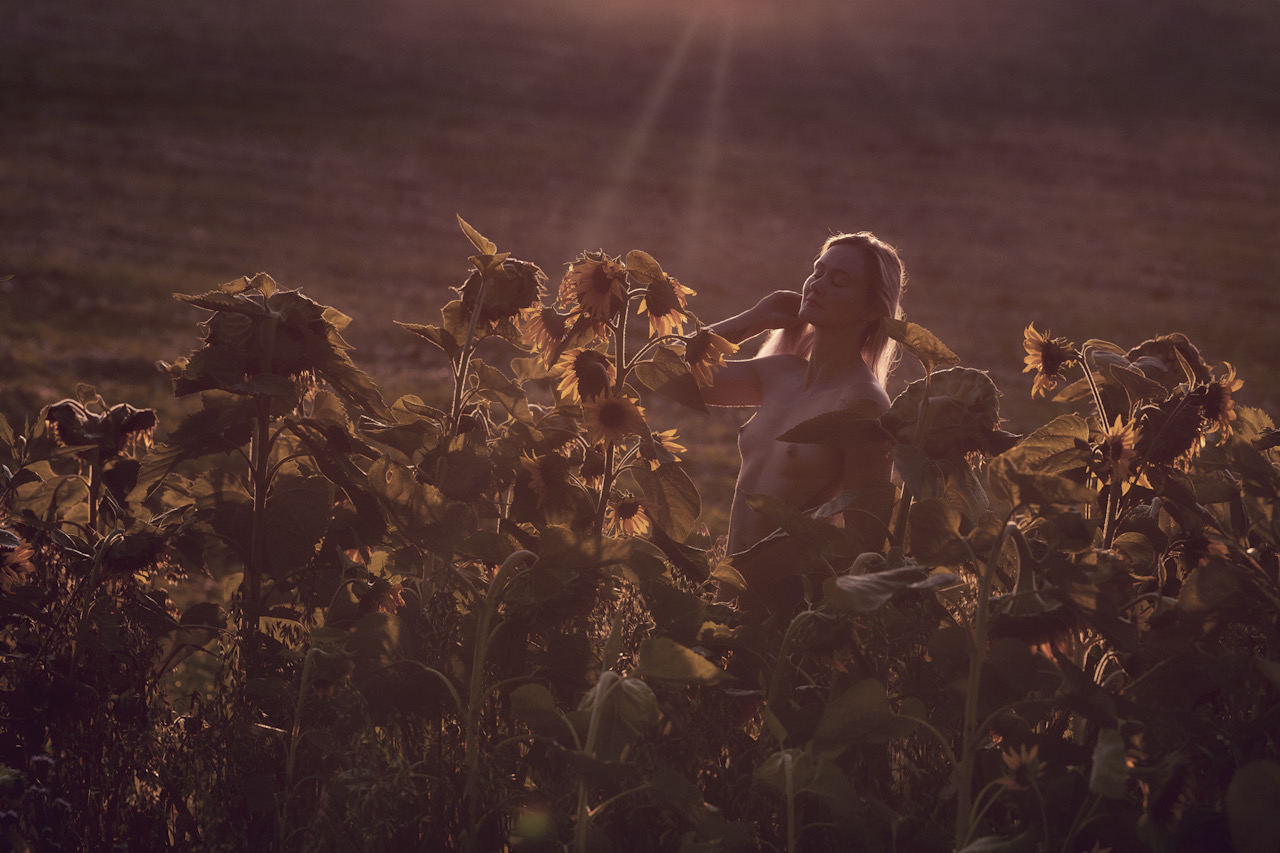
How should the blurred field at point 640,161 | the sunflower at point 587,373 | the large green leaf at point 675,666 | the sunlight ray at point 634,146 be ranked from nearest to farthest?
the large green leaf at point 675,666, the sunflower at point 587,373, the blurred field at point 640,161, the sunlight ray at point 634,146

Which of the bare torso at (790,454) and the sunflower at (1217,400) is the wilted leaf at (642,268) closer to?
the bare torso at (790,454)

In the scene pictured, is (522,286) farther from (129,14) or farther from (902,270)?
(129,14)

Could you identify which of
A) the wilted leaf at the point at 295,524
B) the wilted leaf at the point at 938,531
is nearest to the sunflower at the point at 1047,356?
the wilted leaf at the point at 938,531

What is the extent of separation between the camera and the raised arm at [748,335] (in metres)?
3.05

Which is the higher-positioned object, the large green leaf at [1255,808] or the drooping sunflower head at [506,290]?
the drooping sunflower head at [506,290]

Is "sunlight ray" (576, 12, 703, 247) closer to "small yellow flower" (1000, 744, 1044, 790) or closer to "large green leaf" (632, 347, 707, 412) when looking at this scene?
"large green leaf" (632, 347, 707, 412)

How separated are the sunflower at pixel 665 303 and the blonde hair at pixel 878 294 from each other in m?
0.89

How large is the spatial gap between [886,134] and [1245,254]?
51.3 feet

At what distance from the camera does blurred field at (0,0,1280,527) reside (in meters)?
16.0

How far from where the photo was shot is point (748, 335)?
304 cm

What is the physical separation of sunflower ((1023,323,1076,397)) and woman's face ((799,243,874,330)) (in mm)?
785

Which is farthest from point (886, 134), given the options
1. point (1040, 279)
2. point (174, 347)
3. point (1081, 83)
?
point (174, 347)

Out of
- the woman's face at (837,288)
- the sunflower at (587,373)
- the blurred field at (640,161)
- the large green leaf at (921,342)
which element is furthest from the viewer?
the blurred field at (640,161)

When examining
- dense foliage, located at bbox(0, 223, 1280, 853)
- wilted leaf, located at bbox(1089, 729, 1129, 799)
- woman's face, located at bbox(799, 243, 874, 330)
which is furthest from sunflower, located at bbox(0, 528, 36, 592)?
woman's face, located at bbox(799, 243, 874, 330)
